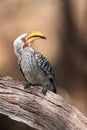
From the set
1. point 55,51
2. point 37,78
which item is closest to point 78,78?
point 55,51

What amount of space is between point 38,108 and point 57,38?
276 centimetres

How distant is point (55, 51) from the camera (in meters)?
7.29

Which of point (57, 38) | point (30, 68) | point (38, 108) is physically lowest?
point (38, 108)

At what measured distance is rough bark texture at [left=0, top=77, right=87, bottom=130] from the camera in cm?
450

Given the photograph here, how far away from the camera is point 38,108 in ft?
15.1

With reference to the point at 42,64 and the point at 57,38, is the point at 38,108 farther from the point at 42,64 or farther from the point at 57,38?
the point at 57,38

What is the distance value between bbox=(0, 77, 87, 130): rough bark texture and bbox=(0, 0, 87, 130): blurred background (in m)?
2.45

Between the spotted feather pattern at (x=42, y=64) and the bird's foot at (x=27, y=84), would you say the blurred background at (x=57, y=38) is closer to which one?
the spotted feather pattern at (x=42, y=64)

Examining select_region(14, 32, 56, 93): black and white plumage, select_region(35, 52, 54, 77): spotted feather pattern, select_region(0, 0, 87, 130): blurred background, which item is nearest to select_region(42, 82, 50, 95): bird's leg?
select_region(14, 32, 56, 93): black and white plumage

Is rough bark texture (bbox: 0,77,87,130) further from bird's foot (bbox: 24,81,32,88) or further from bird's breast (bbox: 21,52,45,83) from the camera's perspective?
bird's breast (bbox: 21,52,45,83)

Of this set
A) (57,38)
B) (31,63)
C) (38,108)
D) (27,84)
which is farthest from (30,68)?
(57,38)

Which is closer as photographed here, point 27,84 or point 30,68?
point 27,84

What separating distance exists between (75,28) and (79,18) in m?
0.12

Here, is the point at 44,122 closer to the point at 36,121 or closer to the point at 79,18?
the point at 36,121
